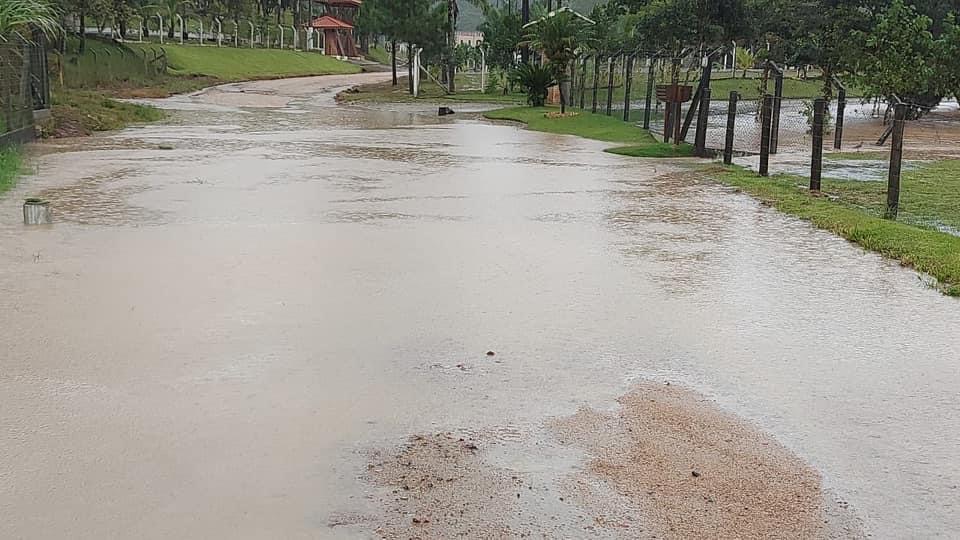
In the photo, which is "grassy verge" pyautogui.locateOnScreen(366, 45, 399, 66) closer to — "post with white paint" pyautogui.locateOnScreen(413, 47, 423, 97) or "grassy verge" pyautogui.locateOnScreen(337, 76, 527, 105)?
"grassy verge" pyautogui.locateOnScreen(337, 76, 527, 105)

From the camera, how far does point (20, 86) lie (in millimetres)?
15766

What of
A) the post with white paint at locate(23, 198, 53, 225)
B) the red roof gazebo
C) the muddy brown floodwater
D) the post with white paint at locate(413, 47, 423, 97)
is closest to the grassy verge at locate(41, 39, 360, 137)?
the red roof gazebo

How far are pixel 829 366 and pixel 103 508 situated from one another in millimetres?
3581

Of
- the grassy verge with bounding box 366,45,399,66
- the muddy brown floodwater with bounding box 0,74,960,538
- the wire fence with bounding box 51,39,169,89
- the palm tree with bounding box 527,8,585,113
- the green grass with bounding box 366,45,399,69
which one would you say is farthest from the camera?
the green grass with bounding box 366,45,399,69

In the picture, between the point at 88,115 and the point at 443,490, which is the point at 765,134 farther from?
the point at 88,115

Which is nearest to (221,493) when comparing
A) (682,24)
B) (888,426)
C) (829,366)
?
(888,426)

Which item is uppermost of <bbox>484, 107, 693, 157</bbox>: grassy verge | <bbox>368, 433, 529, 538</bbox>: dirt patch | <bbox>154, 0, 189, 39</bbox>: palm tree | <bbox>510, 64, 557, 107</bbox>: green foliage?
<bbox>154, 0, 189, 39</bbox>: palm tree

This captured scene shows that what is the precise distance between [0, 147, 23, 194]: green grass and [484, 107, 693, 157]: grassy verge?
30.6ft

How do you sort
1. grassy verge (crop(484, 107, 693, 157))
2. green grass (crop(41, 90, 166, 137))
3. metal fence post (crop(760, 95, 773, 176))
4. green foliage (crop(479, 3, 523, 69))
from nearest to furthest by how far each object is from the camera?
metal fence post (crop(760, 95, 773, 176)) < grassy verge (crop(484, 107, 693, 157)) < green grass (crop(41, 90, 166, 137)) < green foliage (crop(479, 3, 523, 69))

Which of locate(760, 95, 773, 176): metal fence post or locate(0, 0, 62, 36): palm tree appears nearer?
locate(760, 95, 773, 176): metal fence post

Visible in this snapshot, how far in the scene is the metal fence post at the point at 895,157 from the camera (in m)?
9.59

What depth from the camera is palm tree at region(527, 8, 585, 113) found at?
2753 centimetres

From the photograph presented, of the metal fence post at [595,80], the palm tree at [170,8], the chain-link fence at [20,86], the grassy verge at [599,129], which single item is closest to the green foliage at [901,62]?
the grassy verge at [599,129]

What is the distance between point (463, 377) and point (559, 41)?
2401cm
